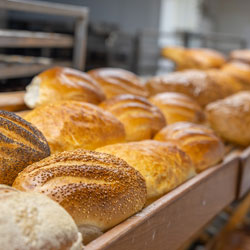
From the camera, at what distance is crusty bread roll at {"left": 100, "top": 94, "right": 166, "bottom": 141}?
129 cm

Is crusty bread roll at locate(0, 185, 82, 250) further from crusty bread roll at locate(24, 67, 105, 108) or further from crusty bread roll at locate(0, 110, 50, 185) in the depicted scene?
crusty bread roll at locate(24, 67, 105, 108)

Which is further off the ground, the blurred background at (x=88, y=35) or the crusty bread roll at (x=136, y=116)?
the blurred background at (x=88, y=35)

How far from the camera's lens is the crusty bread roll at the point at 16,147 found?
748 mm

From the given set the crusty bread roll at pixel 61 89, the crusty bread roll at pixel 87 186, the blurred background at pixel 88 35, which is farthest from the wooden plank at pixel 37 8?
the crusty bread roll at pixel 87 186

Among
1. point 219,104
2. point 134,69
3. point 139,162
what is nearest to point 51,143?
point 139,162

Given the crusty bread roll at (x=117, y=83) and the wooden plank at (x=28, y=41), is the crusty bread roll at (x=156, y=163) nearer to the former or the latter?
the crusty bread roll at (x=117, y=83)

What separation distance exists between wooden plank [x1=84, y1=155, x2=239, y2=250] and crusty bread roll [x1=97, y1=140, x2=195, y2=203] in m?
0.03

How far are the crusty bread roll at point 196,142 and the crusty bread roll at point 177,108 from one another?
0.66 ft

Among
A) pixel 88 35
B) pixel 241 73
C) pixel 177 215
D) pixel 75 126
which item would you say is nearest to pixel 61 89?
pixel 75 126

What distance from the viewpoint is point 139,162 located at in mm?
970

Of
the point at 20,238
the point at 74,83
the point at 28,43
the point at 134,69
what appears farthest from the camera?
the point at 134,69

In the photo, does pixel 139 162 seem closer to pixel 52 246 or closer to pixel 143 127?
pixel 143 127

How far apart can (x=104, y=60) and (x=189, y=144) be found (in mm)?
2519

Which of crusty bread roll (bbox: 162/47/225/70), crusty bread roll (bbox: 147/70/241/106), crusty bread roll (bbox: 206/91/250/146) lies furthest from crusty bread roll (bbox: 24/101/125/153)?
crusty bread roll (bbox: 162/47/225/70)
